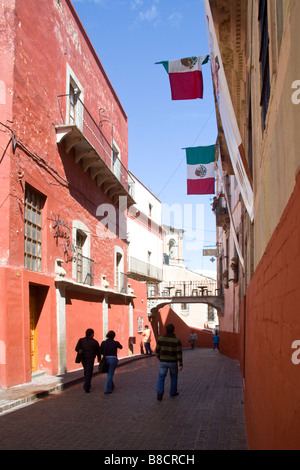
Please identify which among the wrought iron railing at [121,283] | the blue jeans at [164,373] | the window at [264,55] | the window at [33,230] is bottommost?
the blue jeans at [164,373]

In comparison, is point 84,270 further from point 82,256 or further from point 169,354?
point 169,354

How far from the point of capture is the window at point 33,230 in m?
13.1

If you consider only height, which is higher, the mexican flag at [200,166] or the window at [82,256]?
the mexican flag at [200,166]

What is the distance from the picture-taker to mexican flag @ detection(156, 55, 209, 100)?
11.5 m

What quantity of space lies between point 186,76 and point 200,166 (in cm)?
496

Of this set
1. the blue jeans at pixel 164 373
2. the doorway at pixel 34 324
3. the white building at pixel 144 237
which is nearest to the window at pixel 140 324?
the white building at pixel 144 237

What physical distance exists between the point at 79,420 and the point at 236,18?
7.96 m

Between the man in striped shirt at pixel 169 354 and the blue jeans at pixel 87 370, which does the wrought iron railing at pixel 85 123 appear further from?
the man in striped shirt at pixel 169 354

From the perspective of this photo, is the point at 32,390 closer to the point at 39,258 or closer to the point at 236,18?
the point at 39,258

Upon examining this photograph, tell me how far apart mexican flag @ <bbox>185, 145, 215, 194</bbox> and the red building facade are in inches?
140

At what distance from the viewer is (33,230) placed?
1353 centimetres

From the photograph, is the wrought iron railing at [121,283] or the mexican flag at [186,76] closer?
the mexican flag at [186,76]

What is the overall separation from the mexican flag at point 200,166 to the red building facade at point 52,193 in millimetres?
3561

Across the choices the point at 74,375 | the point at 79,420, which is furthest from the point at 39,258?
the point at 79,420
